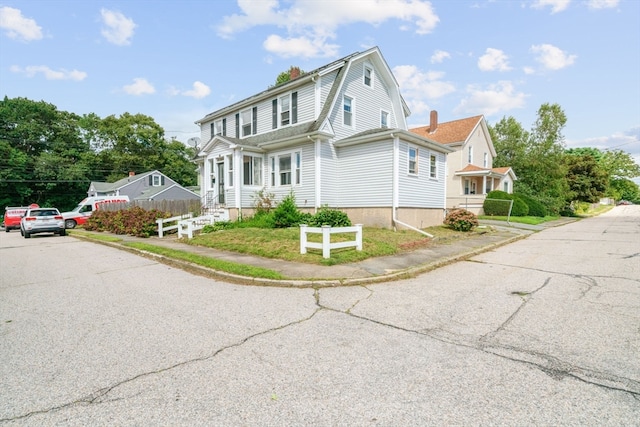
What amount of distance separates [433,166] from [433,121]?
18.8 m

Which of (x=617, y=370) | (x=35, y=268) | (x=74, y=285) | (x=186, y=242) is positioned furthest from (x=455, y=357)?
(x=186, y=242)

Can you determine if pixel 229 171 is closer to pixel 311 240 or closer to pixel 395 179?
pixel 311 240

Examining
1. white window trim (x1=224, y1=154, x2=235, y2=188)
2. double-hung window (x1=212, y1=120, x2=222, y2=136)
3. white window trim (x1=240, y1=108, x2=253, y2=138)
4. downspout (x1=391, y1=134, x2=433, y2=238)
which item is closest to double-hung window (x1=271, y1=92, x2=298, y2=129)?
white window trim (x1=240, y1=108, x2=253, y2=138)

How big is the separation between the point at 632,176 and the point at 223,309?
259ft

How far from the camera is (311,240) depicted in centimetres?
1153

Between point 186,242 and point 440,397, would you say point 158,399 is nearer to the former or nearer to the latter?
point 440,397

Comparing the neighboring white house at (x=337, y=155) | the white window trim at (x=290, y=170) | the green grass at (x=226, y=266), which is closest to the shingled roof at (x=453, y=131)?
the neighboring white house at (x=337, y=155)

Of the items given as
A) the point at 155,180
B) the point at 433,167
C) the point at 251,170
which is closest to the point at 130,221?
the point at 251,170

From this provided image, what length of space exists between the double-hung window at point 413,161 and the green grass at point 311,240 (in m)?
3.21

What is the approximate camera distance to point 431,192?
17406 mm

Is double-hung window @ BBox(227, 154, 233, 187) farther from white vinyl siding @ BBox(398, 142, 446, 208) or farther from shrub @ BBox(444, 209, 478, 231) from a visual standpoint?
shrub @ BBox(444, 209, 478, 231)

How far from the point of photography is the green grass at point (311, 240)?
30.3ft

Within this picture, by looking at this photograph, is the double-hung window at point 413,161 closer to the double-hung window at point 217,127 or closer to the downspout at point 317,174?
the downspout at point 317,174

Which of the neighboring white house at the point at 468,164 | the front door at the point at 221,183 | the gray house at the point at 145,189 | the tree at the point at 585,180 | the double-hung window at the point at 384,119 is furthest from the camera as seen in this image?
the gray house at the point at 145,189
